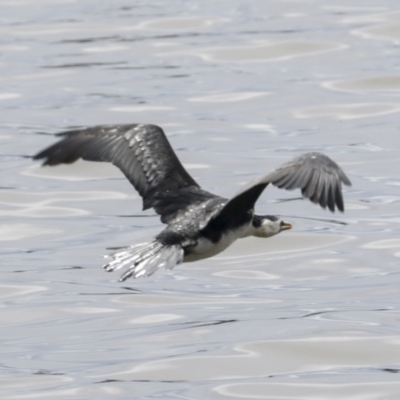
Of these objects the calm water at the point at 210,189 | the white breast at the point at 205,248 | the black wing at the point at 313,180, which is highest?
the black wing at the point at 313,180

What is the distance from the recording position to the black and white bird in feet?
27.4

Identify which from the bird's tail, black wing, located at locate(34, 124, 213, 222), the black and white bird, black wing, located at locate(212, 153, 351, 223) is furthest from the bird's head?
black wing, located at locate(212, 153, 351, 223)

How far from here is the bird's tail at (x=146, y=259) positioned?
335 inches

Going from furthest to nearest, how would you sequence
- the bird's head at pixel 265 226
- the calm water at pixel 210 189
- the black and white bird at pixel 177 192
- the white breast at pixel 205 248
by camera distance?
the calm water at pixel 210 189 < the bird's head at pixel 265 226 < the white breast at pixel 205 248 < the black and white bird at pixel 177 192

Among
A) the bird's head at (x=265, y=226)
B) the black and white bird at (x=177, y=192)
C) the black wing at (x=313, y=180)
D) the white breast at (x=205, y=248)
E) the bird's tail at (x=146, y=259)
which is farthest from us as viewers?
the bird's head at (x=265, y=226)

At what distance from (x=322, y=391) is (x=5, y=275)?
4.20 metres

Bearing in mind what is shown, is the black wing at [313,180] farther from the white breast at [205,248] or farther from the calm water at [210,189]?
the calm water at [210,189]

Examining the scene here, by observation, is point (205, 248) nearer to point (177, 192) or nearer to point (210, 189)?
Answer: point (177, 192)

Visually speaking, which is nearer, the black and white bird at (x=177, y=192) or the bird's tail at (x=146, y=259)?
the black and white bird at (x=177, y=192)

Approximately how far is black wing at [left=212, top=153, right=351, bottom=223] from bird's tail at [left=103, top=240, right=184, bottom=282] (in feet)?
1.90

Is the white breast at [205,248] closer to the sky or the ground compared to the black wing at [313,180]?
closer to the ground

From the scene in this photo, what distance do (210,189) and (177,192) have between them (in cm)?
548

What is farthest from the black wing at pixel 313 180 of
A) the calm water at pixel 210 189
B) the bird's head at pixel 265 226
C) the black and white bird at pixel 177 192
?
the calm water at pixel 210 189

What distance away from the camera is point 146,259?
341 inches
